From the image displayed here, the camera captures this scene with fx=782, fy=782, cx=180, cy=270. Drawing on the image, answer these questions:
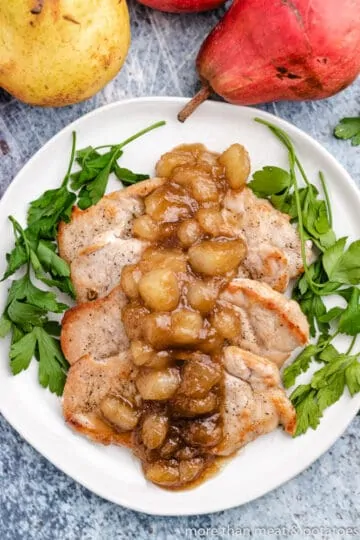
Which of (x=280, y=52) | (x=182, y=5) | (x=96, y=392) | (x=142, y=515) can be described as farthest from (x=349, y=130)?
(x=142, y=515)

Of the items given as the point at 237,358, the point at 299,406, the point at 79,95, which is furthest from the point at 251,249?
the point at 79,95

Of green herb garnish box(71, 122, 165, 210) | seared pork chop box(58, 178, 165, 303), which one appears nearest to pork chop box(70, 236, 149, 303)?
seared pork chop box(58, 178, 165, 303)

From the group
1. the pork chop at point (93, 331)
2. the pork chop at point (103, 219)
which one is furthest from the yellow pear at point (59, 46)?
the pork chop at point (93, 331)

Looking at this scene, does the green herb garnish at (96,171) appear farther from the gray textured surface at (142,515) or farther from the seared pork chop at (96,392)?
the seared pork chop at (96,392)

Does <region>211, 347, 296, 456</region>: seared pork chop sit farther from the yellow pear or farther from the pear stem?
the yellow pear

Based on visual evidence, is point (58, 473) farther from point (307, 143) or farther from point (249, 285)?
point (307, 143)

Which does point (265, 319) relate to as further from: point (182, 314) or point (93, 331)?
point (93, 331)
